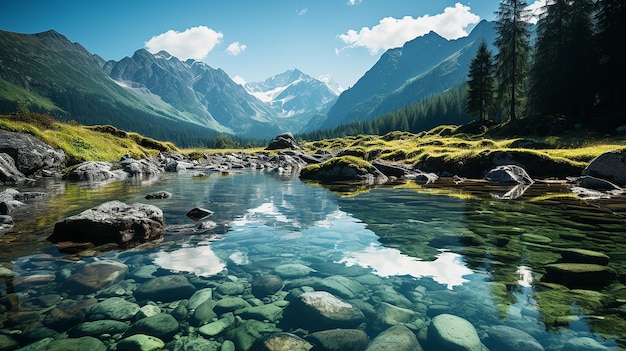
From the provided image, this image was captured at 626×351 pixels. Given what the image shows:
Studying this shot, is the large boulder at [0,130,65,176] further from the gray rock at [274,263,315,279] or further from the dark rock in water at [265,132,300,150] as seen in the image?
the dark rock in water at [265,132,300,150]

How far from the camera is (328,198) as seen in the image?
1725cm

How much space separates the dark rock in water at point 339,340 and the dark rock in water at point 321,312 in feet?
0.80

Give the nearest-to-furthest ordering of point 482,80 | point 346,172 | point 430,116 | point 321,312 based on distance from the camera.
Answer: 1. point 321,312
2. point 346,172
3. point 482,80
4. point 430,116

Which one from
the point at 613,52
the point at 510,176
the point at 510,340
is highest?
the point at 613,52

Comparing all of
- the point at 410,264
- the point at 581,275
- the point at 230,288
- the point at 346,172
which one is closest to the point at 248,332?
the point at 230,288

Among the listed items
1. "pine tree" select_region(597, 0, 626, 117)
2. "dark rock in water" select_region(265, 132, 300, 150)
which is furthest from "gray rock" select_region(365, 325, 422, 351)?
"dark rock in water" select_region(265, 132, 300, 150)

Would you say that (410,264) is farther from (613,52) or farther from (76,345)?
(613,52)

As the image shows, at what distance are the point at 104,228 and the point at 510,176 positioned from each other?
24305 mm

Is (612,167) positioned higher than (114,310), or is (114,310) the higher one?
(612,167)

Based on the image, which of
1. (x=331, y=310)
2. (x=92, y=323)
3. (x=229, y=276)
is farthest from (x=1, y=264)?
(x=331, y=310)

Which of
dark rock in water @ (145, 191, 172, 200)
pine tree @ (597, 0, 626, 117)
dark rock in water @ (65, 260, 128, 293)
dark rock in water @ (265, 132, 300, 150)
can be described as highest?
pine tree @ (597, 0, 626, 117)

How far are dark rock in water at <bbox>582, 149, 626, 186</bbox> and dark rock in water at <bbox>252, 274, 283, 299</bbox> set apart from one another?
2211cm

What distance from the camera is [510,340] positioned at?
409 cm

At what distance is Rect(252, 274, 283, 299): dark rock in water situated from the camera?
5.70 metres
